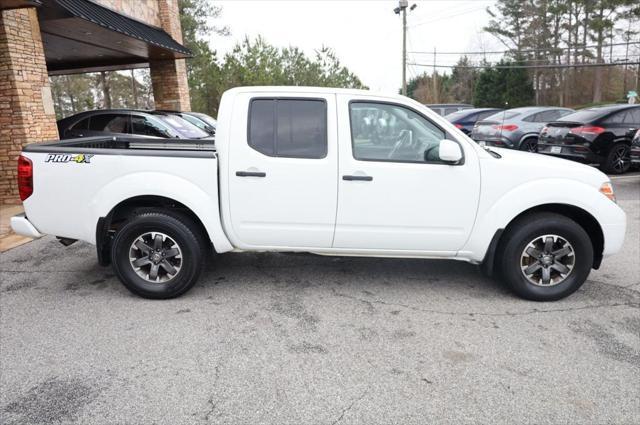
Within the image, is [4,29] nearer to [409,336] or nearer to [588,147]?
[409,336]

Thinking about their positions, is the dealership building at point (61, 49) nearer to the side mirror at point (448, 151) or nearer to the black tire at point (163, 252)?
the black tire at point (163, 252)

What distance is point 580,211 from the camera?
4.11 m

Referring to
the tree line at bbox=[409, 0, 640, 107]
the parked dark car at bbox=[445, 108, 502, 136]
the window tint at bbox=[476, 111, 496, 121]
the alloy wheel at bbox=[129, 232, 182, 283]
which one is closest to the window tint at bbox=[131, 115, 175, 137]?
the alloy wheel at bbox=[129, 232, 182, 283]

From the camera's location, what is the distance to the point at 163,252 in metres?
4.11

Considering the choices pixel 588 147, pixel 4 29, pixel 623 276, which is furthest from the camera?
pixel 588 147

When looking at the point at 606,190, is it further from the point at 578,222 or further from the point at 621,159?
the point at 621,159

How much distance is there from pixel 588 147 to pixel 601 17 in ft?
119

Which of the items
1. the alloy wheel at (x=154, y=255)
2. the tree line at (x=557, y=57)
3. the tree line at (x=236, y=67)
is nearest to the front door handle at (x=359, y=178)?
the alloy wheel at (x=154, y=255)

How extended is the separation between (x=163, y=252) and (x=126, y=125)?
6.54 metres

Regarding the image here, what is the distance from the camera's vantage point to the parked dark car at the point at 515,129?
40.5 ft

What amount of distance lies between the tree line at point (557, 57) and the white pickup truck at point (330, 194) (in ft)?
130

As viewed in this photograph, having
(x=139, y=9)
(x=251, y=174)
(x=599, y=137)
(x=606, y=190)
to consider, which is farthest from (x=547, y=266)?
(x=139, y=9)

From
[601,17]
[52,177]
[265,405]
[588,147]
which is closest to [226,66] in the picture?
A: [588,147]

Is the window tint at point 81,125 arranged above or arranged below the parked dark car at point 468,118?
above
